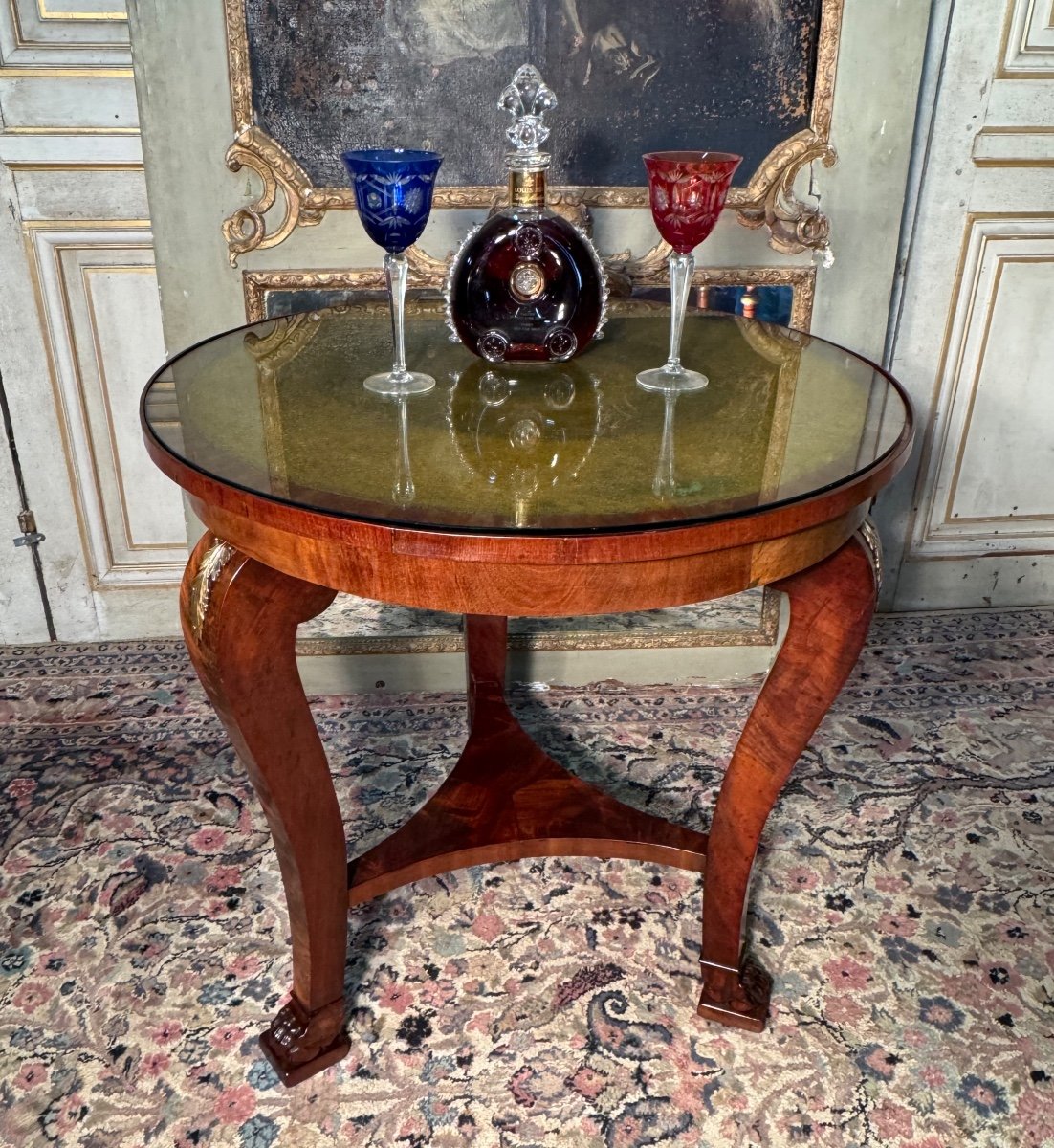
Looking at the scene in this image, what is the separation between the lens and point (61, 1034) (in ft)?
4.30

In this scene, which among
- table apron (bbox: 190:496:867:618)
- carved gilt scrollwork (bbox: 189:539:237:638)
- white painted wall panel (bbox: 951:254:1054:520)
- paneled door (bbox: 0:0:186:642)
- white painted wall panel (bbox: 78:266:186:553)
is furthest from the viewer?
white painted wall panel (bbox: 951:254:1054:520)

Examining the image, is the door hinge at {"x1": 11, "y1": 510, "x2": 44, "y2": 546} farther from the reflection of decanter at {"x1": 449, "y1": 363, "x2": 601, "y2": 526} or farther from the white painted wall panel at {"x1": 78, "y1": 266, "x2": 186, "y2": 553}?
the reflection of decanter at {"x1": 449, "y1": 363, "x2": 601, "y2": 526}

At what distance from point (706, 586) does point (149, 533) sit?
156 centimetres

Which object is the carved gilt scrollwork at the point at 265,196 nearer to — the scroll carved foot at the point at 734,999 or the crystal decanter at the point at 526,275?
the crystal decanter at the point at 526,275

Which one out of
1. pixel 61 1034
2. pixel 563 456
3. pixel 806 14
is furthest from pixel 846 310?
pixel 61 1034

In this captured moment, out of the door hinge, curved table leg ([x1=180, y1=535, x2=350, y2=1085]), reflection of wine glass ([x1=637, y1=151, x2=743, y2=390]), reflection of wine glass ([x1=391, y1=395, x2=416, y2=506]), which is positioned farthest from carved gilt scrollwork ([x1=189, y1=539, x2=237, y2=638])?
the door hinge

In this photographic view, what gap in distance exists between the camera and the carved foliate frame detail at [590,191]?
5.32ft

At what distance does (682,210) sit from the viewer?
115 cm

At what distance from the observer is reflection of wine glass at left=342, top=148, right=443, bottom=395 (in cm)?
110

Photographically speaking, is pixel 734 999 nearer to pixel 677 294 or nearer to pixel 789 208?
pixel 677 294

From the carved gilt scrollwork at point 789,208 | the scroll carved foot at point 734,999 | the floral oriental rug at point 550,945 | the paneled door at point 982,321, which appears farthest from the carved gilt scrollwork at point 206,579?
the paneled door at point 982,321

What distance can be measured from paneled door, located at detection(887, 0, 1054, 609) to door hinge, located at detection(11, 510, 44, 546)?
1.76 m

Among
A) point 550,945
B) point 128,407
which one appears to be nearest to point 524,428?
point 550,945

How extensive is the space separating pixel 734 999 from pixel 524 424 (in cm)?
79
